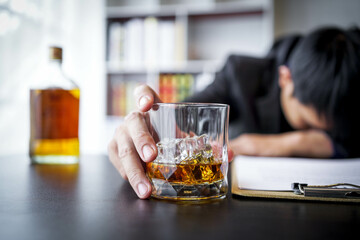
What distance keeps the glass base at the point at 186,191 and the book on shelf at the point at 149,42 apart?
240 cm

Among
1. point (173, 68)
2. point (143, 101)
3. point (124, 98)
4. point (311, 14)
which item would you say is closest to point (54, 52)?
point (143, 101)

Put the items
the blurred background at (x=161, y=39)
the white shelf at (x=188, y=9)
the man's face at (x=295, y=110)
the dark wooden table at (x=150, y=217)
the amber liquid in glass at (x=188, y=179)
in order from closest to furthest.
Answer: the dark wooden table at (x=150, y=217)
the amber liquid in glass at (x=188, y=179)
the man's face at (x=295, y=110)
the white shelf at (x=188, y=9)
the blurred background at (x=161, y=39)

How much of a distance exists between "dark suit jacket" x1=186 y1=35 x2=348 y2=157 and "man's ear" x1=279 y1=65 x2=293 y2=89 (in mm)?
27

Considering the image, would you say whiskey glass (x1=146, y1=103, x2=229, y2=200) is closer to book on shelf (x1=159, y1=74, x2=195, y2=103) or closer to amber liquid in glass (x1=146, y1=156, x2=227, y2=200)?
amber liquid in glass (x1=146, y1=156, x2=227, y2=200)

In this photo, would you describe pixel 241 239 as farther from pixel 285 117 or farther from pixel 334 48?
pixel 285 117

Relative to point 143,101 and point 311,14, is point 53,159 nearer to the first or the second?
point 143,101

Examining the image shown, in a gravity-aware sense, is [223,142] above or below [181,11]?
below

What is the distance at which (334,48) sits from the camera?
1.13 metres

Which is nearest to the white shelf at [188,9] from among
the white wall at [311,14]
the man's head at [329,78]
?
the white wall at [311,14]

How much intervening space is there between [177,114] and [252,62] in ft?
4.05

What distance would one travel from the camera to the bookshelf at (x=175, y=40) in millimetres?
2758

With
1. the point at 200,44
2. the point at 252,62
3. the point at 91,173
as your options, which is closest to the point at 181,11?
the point at 200,44

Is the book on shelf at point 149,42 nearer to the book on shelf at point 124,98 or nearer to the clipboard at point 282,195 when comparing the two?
the book on shelf at point 124,98

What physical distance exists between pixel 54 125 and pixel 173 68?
2.08 m
